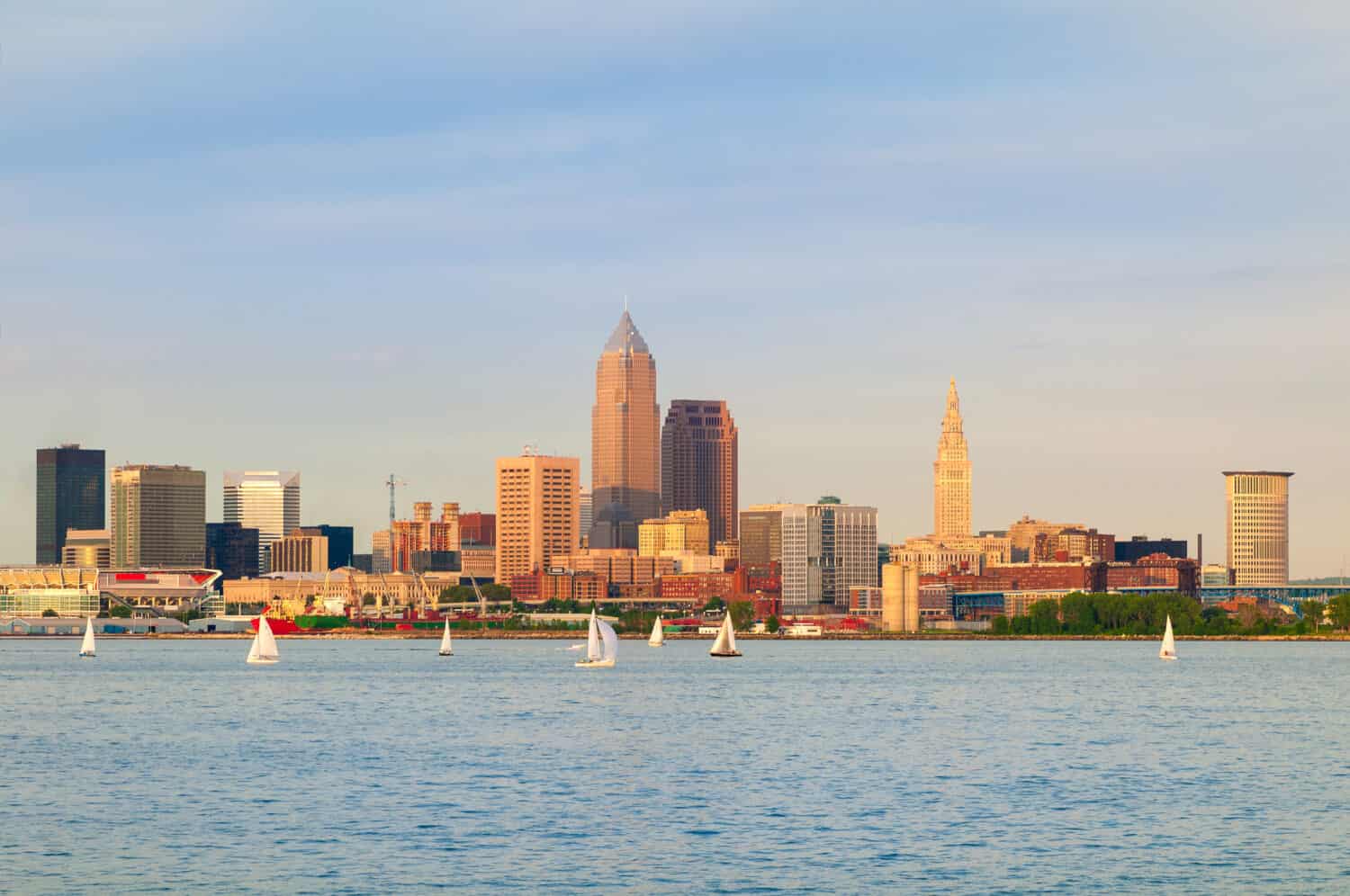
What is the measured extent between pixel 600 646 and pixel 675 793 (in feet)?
348

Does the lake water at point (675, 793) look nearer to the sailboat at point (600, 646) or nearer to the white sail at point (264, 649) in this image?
the sailboat at point (600, 646)

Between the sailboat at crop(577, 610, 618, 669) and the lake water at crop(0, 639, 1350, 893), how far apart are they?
40.0 m

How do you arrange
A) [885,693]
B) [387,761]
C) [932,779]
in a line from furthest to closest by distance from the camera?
[885,693], [387,761], [932,779]

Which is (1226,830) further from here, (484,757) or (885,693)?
(885,693)

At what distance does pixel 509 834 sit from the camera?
57.0 meters

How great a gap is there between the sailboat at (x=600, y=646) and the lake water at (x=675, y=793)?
131 feet

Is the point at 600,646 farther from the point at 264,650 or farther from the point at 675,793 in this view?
the point at 675,793

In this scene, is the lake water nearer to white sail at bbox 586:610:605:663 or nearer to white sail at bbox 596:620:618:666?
white sail at bbox 596:620:618:666

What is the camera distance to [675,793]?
2643 inches

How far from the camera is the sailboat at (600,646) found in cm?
16688

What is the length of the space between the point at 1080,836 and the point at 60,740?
49200 mm

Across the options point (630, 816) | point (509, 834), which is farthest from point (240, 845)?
point (630, 816)

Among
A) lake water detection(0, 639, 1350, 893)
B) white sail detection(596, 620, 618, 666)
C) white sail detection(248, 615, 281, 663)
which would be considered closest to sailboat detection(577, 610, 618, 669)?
white sail detection(596, 620, 618, 666)

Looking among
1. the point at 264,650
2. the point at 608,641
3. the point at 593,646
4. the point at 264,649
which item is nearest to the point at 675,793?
the point at 608,641
